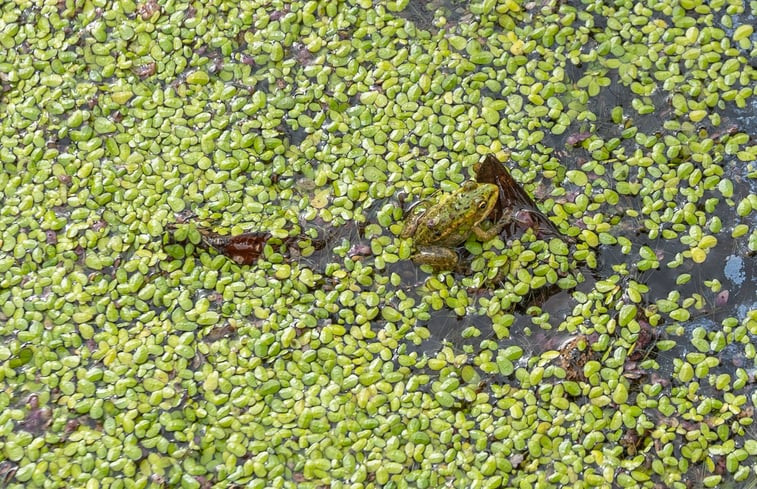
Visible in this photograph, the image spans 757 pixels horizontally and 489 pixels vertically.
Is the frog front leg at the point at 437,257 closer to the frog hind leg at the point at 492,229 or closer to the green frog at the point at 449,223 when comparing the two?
the green frog at the point at 449,223

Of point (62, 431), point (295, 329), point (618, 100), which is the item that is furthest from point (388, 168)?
point (62, 431)

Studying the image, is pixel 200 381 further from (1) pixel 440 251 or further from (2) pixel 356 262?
(1) pixel 440 251

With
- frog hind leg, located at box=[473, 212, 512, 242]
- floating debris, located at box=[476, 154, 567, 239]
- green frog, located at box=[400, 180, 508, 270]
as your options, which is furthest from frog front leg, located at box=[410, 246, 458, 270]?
floating debris, located at box=[476, 154, 567, 239]

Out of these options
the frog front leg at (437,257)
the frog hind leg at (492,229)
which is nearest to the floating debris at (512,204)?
the frog hind leg at (492,229)

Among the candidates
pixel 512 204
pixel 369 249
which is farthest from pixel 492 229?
pixel 369 249

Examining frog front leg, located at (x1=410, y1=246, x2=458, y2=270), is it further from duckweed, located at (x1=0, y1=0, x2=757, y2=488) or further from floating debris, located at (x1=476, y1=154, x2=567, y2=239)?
floating debris, located at (x1=476, y1=154, x2=567, y2=239)

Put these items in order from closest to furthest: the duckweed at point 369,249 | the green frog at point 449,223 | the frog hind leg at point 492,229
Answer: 1. the duckweed at point 369,249
2. the green frog at point 449,223
3. the frog hind leg at point 492,229

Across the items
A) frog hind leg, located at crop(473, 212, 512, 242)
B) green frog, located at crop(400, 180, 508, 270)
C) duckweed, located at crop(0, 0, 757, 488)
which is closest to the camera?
duckweed, located at crop(0, 0, 757, 488)
